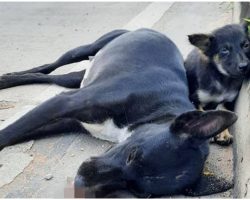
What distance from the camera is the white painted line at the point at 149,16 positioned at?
8117mm

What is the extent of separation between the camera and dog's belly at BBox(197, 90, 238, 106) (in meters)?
4.70

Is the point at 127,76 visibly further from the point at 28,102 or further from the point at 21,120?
the point at 28,102

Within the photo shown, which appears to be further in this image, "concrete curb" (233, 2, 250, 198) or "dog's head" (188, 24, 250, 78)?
"dog's head" (188, 24, 250, 78)

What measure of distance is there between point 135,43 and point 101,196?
1745 mm

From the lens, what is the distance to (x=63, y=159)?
13.0 feet

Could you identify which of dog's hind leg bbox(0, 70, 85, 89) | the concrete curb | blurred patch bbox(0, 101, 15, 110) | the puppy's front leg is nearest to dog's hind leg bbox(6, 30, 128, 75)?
dog's hind leg bbox(0, 70, 85, 89)

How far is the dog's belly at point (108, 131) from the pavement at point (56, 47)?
12cm

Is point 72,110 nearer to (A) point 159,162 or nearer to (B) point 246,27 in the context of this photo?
(A) point 159,162

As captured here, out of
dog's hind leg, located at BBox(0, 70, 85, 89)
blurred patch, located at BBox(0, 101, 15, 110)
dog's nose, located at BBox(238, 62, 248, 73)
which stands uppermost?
dog's nose, located at BBox(238, 62, 248, 73)

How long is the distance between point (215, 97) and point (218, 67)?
0.27 meters

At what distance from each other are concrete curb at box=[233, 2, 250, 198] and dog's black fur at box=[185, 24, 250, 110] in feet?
0.50

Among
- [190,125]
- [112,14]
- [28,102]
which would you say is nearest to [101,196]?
[190,125]

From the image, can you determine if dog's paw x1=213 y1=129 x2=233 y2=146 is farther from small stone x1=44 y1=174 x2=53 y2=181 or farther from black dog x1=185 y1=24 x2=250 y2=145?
small stone x1=44 y1=174 x2=53 y2=181

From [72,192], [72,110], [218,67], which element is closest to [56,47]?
[218,67]
